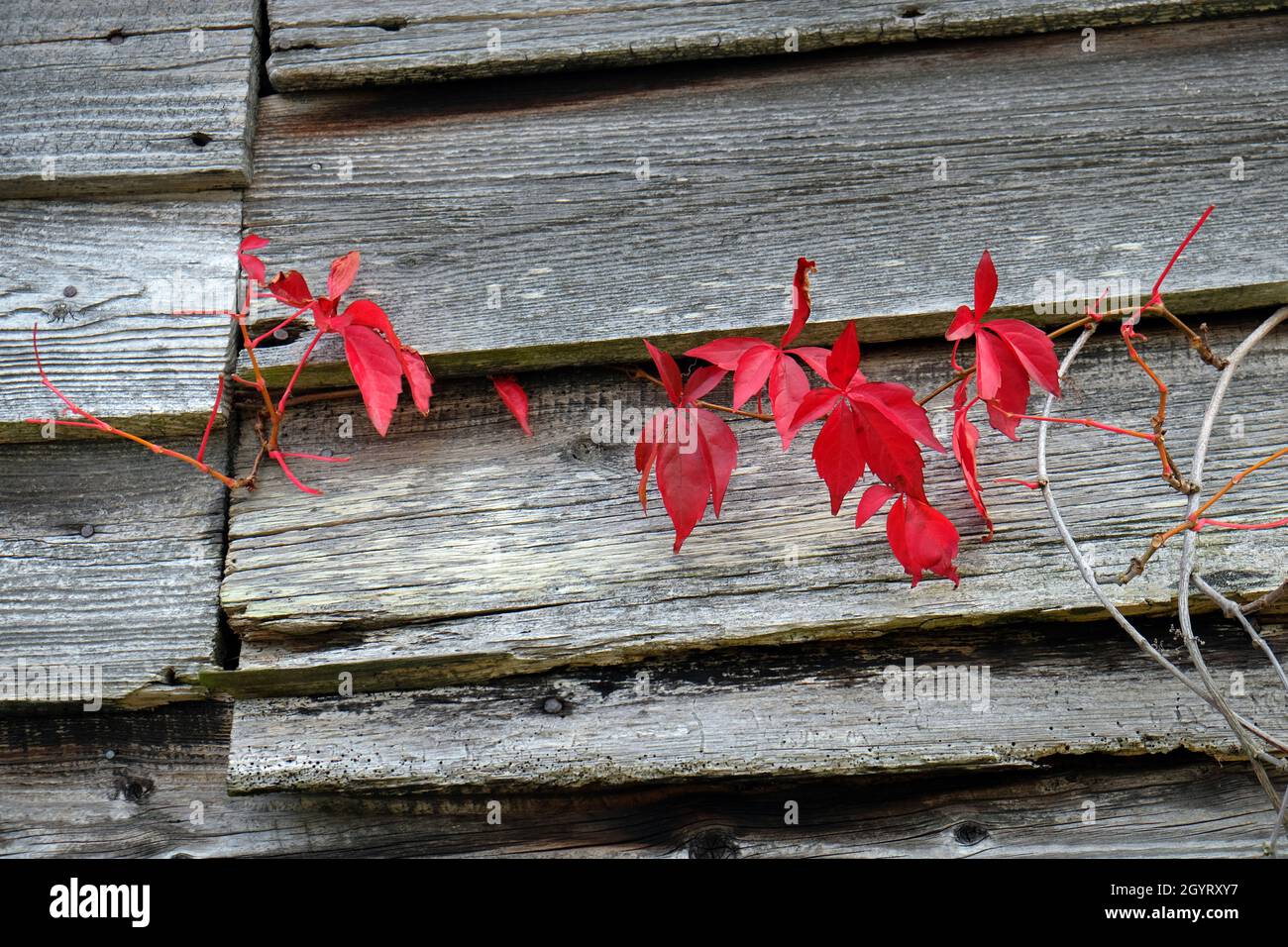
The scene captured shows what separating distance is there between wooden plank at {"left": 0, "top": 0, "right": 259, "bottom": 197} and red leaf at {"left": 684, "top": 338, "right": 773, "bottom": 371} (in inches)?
28.2

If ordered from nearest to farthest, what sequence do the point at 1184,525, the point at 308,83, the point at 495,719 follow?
the point at 1184,525 → the point at 495,719 → the point at 308,83

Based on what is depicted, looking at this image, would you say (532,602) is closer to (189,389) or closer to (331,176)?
(189,389)

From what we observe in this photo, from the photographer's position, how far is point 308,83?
1333mm

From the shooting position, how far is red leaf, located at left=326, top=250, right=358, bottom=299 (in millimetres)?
1234

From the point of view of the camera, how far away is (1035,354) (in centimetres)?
111

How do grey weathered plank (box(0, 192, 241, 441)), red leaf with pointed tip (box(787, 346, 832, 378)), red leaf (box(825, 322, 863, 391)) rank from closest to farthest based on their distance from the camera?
A: red leaf (box(825, 322, 863, 391)), red leaf with pointed tip (box(787, 346, 832, 378)), grey weathered plank (box(0, 192, 241, 441))

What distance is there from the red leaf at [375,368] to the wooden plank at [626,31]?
1.34 ft

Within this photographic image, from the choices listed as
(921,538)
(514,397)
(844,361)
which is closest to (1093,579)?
(921,538)

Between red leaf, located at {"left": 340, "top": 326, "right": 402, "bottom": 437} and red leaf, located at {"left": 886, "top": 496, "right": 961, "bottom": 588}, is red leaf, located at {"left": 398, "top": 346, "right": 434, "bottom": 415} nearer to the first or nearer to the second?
red leaf, located at {"left": 340, "top": 326, "right": 402, "bottom": 437}

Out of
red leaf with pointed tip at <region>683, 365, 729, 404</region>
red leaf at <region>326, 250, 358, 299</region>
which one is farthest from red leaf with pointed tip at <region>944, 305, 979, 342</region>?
red leaf at <region>326, 250, 358, 299</region>

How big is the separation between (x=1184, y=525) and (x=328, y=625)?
109cm

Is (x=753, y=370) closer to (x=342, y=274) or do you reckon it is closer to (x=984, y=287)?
(x=984, y=287)

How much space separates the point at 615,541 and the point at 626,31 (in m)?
0.73
